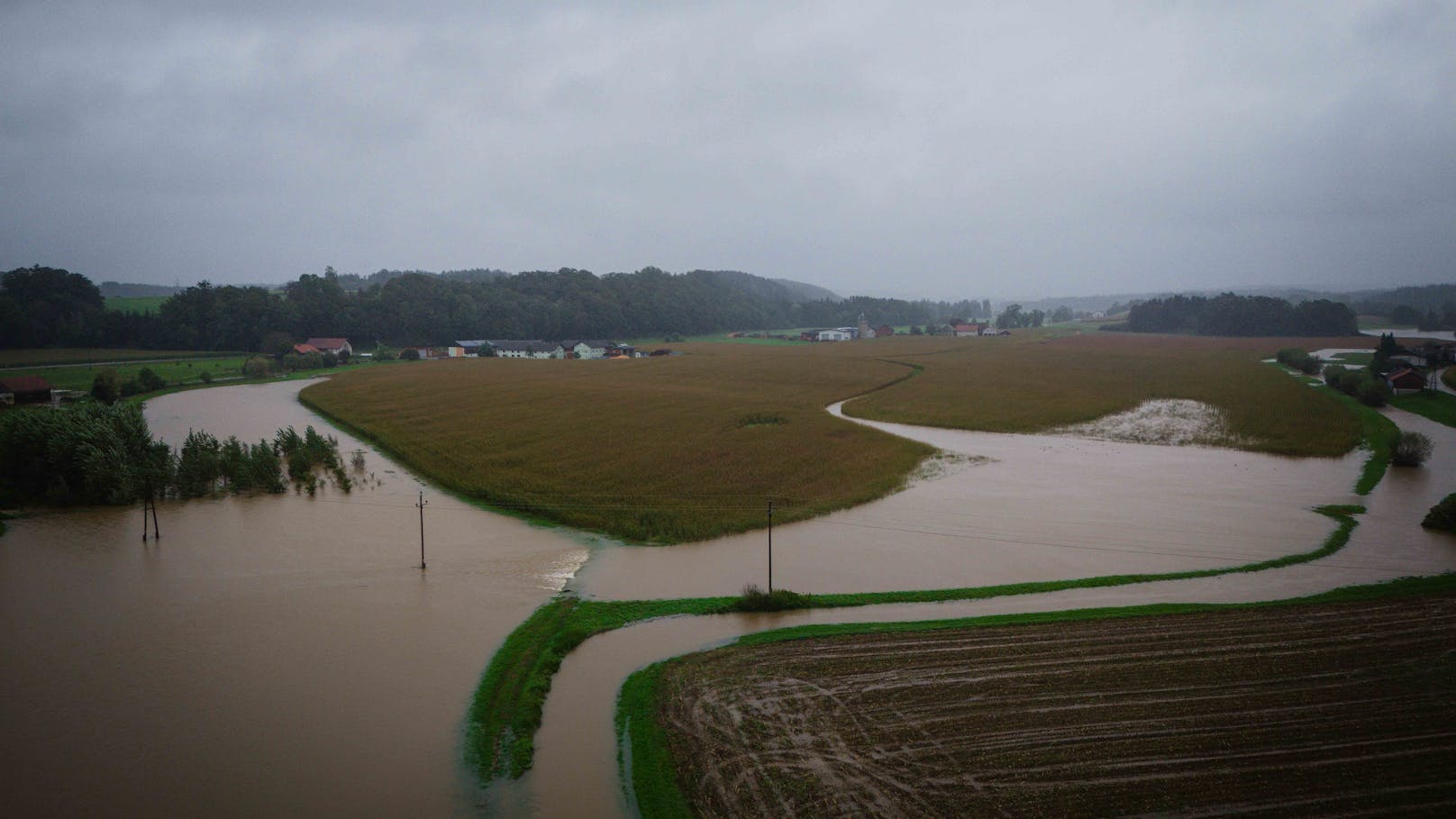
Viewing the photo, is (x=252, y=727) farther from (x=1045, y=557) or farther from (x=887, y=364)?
(x=887, y=364)

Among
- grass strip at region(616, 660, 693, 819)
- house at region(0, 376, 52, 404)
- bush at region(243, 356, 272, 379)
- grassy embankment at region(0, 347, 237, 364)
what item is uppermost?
grassy embankment at region(0, 347, 237, 364)

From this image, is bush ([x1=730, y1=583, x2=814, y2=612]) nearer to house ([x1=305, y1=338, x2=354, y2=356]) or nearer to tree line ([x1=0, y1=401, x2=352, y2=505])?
tree line ([x1=0, y1=401, x2=352, y2=505])

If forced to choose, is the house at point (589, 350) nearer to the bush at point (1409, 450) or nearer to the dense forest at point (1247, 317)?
the bush at point (1409, 450)

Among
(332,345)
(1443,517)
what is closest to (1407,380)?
(1443,517)

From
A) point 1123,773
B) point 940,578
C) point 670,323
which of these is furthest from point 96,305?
point 1123,773

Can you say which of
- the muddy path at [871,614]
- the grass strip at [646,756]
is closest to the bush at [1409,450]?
the muddy path at [871,614]

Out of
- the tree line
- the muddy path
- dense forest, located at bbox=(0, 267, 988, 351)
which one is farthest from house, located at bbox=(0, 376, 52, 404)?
the muddy path

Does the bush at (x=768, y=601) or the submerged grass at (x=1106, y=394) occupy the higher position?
the submerged grass at (x=1106, y=394)
